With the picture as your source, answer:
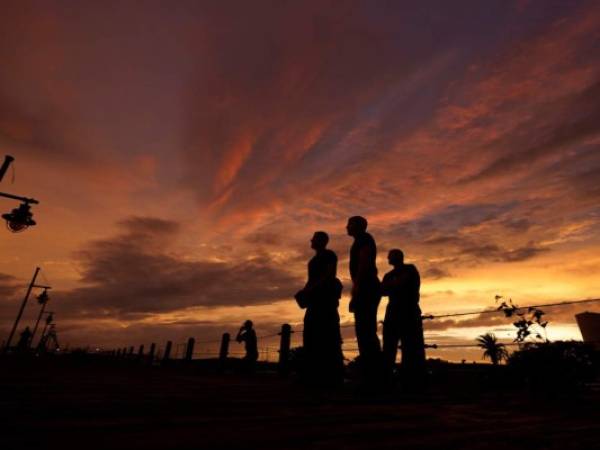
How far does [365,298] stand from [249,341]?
29.3 feet

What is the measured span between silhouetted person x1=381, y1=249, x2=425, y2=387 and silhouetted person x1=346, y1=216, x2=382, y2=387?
1.40 m

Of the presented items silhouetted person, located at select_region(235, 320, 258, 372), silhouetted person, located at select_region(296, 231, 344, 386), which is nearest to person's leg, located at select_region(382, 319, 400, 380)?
silhouetted person, located at select_region(296, 231, 344, 386)

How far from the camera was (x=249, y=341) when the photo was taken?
12.4m

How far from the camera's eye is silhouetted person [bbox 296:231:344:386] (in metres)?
4.93

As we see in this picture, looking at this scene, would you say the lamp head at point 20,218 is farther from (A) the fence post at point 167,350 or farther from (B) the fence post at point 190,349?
(A) the fence post at point 167,350

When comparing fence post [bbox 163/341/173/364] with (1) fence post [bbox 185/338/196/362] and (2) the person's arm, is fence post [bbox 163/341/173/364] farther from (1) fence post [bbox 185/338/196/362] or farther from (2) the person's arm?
(2) the person's arm

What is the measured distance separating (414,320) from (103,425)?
4.62 metres

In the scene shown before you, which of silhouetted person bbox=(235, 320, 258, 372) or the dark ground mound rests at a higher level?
silhouetted person bbox=(235, 320, 258, 372)

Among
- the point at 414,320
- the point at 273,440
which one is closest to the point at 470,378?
the point at 414,320

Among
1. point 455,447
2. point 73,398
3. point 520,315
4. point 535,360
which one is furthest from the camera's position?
point 520,315

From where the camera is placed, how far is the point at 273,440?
5.49ft

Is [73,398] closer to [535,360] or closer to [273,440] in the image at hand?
[273,440]

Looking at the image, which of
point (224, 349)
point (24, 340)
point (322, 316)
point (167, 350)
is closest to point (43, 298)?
point (24, 340)

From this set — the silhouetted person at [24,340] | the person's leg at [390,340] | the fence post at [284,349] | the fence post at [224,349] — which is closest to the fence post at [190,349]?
the fence post at [224,349]
